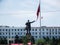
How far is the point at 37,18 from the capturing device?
24906 millimetres

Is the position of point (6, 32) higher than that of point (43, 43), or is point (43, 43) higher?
point (43, 43)

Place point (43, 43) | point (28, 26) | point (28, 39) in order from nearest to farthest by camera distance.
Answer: point (43, 43) < point (28, 39) < point (28, 26)

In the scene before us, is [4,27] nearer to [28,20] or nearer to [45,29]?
[45,29]

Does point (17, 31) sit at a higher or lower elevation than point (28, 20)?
lower

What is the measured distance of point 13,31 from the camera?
90.0 m

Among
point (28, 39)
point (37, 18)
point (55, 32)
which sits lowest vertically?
point (55, 32)

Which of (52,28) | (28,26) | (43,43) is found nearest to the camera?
(43,43)

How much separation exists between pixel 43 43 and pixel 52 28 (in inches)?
2621

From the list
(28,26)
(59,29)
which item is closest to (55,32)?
(59,29)

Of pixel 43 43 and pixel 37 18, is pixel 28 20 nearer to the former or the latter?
pixel 37 18

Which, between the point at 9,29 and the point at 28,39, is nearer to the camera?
the point at 28,39

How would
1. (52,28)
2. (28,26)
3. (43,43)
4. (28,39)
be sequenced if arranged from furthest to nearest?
(52,28) → (28,26) → (28,39) → (43,43)

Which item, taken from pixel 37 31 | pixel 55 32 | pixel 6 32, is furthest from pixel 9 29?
pixel 55 32

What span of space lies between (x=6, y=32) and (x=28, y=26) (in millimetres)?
65039
